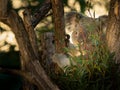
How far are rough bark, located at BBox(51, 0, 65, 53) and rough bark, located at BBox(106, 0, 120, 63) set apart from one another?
29 centimetres

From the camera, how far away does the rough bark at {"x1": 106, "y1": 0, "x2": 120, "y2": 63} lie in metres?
2.00

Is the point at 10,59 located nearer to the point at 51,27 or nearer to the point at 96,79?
the point at 51,27

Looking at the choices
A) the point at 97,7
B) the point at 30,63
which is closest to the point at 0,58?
the point at 97,7

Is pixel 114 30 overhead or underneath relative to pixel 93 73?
overhead

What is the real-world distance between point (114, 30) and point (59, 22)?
1.14ft

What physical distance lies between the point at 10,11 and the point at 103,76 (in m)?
0.67

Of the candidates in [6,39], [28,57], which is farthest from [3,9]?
[6,39]

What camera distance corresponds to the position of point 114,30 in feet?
6.71

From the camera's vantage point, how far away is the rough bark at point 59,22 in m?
2.05

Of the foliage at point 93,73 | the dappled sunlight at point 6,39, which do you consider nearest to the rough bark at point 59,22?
the foliage at point 93,73

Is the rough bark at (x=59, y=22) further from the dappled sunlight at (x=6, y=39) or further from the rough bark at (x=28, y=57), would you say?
the dappled sunlight at (x=6, y=39)

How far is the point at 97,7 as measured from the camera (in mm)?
3342

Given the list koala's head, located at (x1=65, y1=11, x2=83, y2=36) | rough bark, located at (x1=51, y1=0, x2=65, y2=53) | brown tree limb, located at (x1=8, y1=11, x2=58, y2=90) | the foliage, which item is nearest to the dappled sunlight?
koala's head, located at (x1=65, y1=11, x2=83, y2=36)

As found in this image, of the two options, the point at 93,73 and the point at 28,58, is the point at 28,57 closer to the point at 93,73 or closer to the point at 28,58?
the point at 28,58
